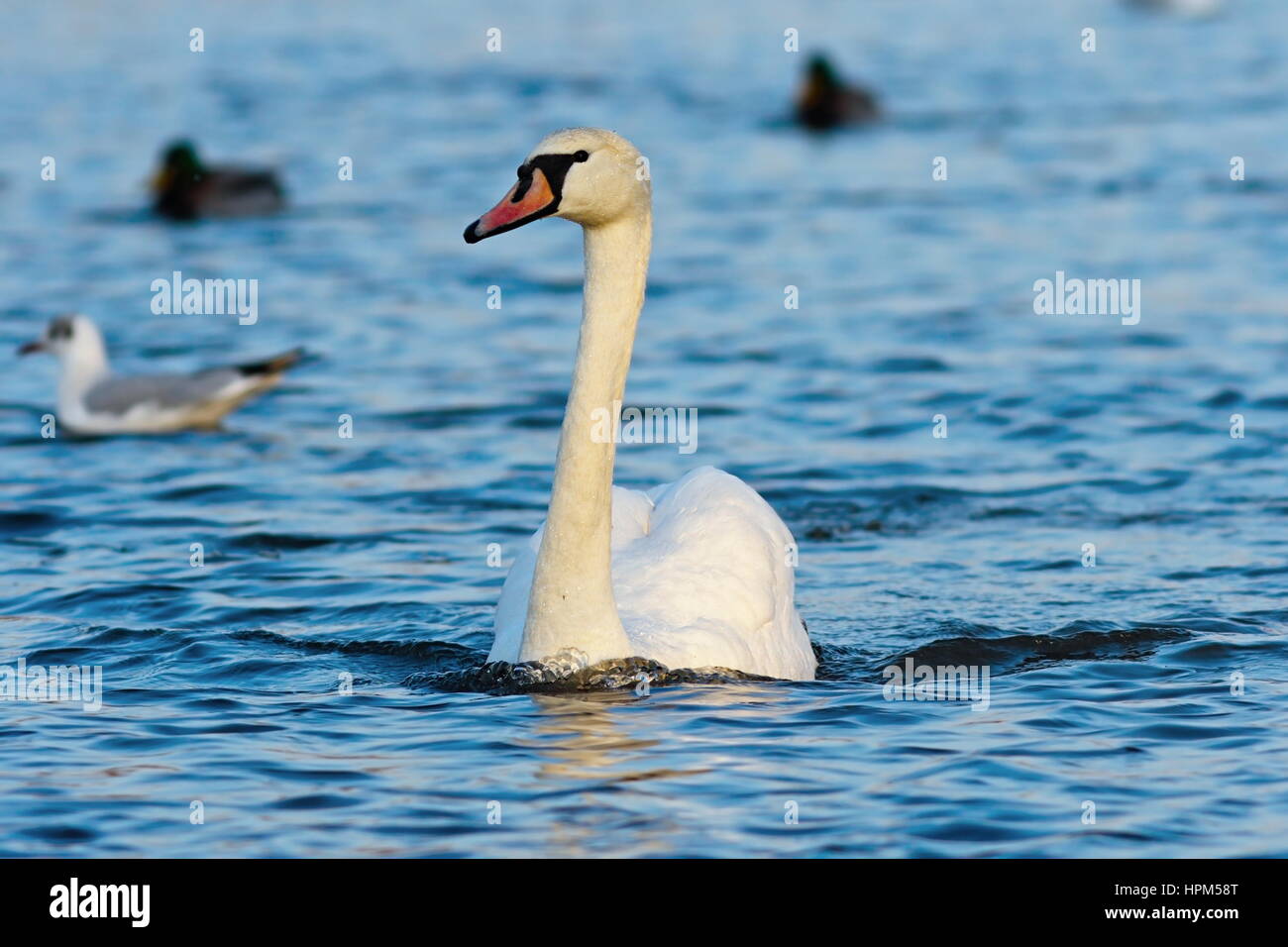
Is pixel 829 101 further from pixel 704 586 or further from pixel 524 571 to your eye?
pixel 704 586

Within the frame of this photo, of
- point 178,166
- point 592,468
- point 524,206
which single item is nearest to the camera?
point 524,206

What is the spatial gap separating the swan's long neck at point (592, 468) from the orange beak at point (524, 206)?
0.27 m

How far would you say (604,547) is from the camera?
827 centimetres

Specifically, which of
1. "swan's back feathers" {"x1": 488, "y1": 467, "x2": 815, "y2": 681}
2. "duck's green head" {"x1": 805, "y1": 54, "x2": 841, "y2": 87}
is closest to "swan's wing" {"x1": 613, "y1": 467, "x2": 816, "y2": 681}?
"swan's back feathers" {"x1": 488, "y1": 467, "x2": 815, "y2": 681}

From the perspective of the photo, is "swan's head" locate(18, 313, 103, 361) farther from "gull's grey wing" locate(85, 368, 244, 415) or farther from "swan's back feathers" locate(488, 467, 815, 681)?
"swan's back feathers" locate(488, 467, 815, 681)

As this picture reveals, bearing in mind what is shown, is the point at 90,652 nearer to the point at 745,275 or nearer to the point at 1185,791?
the point at 1185,791

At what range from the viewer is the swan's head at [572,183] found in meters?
8.03

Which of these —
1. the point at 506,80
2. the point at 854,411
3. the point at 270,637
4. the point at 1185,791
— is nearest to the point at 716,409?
the point at 854,411

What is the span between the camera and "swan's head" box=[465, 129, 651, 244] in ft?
26.3

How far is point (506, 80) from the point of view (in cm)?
3003

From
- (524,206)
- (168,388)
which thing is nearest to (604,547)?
(524,206)

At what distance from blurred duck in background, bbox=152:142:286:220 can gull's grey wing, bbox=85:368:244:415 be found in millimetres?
7657

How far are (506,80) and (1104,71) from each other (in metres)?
8.46

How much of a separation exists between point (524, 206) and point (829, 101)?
1943 cm
